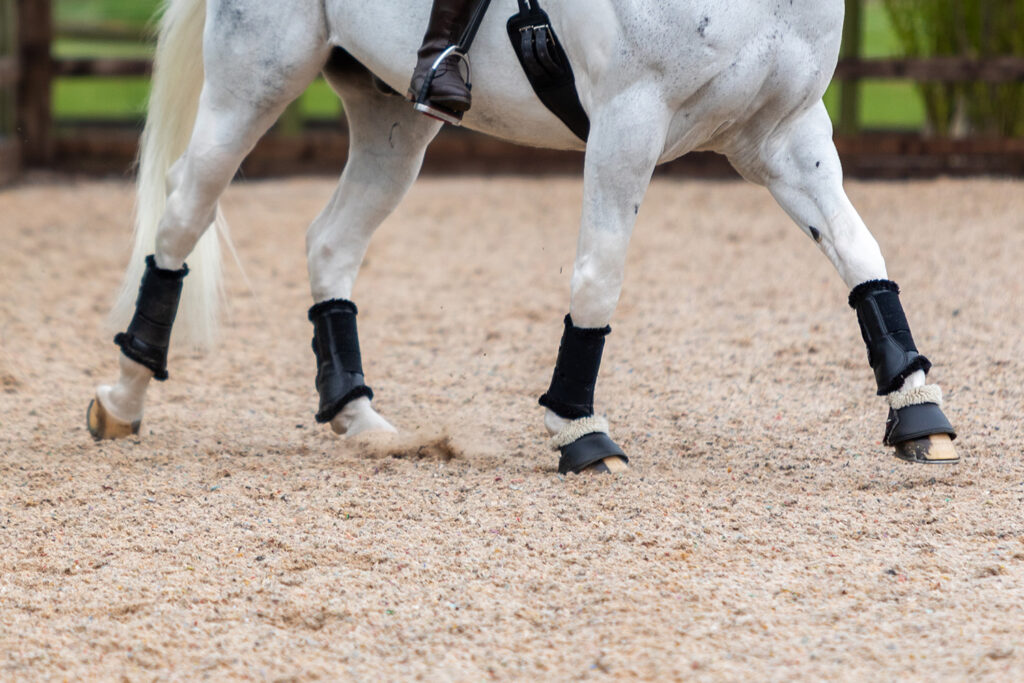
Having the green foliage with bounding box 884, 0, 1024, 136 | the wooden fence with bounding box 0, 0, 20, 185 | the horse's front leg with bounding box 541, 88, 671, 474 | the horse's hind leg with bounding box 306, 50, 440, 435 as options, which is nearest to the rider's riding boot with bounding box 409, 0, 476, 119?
the horse's front leg with bounding box 541, 88, 671, 474

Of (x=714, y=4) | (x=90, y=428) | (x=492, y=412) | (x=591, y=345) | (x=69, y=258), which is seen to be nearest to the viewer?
(x=714, y=4)

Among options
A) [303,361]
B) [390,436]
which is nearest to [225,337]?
[303,361]

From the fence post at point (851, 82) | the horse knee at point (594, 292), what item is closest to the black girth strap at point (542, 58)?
the horse knee at point (594, 292)

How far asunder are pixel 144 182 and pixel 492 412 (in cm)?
138

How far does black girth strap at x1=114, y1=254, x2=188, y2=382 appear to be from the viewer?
3688 mm

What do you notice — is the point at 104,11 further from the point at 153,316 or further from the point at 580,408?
the point at 580,408

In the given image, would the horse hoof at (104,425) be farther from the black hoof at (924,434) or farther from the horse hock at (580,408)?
the black hoof at (924,434)

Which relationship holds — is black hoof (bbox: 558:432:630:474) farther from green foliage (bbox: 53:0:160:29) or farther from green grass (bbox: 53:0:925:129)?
green foliage (bbox: 53:0:160:29)

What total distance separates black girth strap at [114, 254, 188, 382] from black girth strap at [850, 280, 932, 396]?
79.2 inches

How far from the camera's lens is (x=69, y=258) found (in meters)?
6.59

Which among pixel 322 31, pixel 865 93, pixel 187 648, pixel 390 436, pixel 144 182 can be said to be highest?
pixel 865 93

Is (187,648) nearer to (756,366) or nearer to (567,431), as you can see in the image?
(567,431)

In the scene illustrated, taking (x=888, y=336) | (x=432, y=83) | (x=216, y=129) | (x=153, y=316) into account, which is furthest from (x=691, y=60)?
(x=153, y=316)

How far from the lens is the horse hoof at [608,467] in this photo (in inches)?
125
